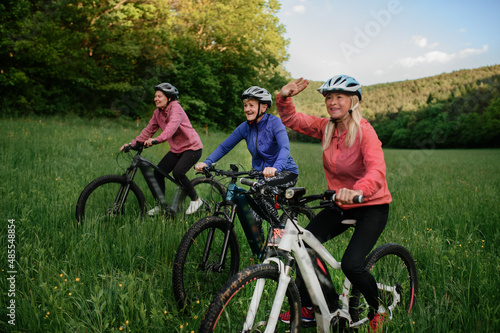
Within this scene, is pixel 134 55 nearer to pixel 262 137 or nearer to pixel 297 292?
pixel 262 137

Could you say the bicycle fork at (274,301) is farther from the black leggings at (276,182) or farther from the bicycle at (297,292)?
the black leggings at (276,182)

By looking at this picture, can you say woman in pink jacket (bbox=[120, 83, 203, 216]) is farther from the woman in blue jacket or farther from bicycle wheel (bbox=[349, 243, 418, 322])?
bicycle wheel (bbox=[349, 243, 418, 322])

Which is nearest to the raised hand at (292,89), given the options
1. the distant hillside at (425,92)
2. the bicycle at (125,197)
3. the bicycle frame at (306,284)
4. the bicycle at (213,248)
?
the bicycle at (213,248)

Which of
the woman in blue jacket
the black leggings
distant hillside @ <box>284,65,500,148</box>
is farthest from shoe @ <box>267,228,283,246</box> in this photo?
distant hillside @ <box>284,65,500,148</box>

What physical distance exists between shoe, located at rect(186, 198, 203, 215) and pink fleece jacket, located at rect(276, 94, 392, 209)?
2588 mm

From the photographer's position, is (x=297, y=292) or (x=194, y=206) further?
(x=194, y=206)

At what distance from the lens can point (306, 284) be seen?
94.3 inches

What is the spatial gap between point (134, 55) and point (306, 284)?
958 inches

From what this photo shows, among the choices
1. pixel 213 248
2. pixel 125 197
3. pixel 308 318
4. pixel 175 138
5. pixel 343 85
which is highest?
pixel 343 85

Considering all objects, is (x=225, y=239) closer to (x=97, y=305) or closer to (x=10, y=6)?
(x=97, y=305)

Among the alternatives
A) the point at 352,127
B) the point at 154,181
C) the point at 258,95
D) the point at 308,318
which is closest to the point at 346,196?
the point at 352,127

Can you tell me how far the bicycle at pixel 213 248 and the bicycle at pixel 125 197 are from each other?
95 centimetres

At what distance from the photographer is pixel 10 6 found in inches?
761

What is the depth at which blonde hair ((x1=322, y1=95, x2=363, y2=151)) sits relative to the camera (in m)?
2.63
